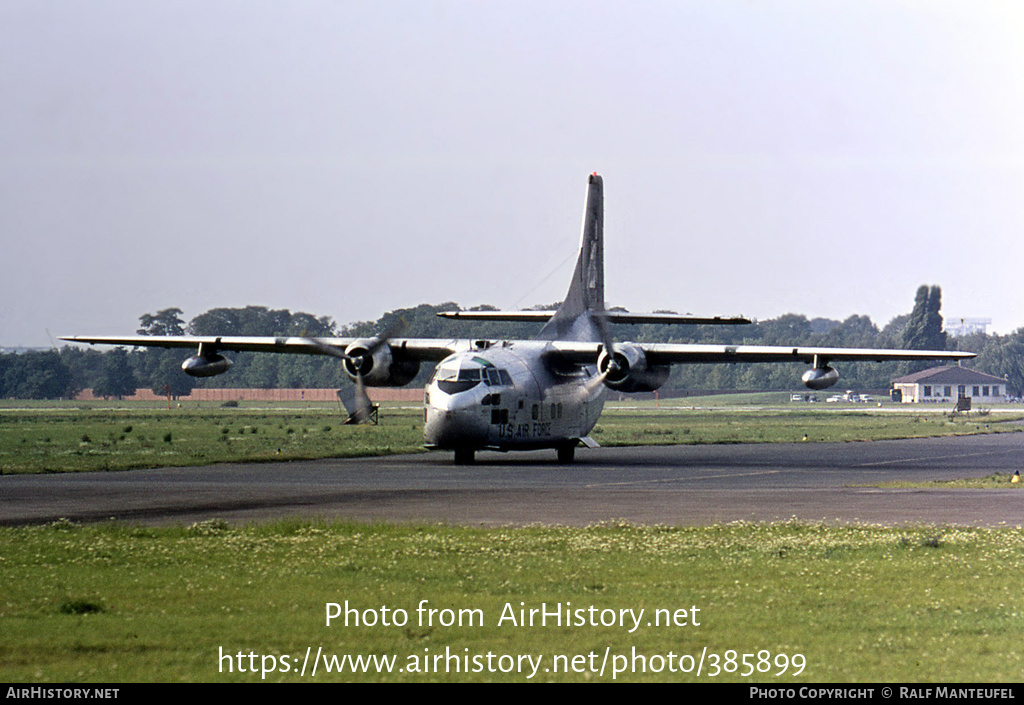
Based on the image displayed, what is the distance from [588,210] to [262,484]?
857 inches

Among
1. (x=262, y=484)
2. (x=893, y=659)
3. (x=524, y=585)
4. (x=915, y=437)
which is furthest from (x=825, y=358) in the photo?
(x=893, y=659)

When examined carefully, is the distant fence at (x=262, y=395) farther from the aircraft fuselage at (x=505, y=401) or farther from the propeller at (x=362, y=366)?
the aircraft fuselage at (x=505, y=401)

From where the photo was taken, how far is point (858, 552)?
650 inches

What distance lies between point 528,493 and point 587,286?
21140 mm

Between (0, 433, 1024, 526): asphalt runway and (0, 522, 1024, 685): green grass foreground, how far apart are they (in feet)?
8.41

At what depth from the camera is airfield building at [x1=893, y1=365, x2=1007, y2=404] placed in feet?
593

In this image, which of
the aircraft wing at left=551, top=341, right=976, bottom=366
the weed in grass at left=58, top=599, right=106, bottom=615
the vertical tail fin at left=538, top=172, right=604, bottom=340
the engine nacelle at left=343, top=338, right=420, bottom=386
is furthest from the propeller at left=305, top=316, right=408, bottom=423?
the weed in grass at left=58, top=599, right=106, bottom=615

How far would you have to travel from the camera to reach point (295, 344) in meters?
43.9

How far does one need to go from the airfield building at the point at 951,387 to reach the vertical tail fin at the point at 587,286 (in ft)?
458

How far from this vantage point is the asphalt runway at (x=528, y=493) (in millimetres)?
21609

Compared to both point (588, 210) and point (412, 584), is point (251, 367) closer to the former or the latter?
point (588, 210)

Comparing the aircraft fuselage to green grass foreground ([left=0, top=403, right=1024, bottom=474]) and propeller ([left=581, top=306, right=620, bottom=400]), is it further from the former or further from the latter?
green grass foreground ([left=0, top=403, right=1024, bottom=474])

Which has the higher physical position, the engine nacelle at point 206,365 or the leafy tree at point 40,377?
the engine nacelle at point 206,365

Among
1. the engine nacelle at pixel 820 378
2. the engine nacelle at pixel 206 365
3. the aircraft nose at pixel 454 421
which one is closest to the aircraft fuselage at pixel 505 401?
the aircraft nose at pixel 454 421
